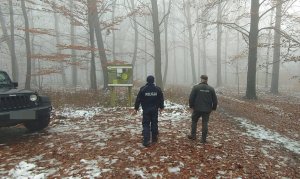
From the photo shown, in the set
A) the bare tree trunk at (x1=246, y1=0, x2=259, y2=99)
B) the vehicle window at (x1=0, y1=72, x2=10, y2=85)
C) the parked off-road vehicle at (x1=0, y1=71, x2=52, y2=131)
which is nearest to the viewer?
the parked off-road vehicle at (x1=0, y1=71, x2=52, y2=131)

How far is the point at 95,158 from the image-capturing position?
715 centimetres

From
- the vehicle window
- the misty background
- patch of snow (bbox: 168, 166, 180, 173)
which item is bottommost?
patch of snow (bbox: 168, 166, 180, 173)

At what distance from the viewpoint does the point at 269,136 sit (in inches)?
387

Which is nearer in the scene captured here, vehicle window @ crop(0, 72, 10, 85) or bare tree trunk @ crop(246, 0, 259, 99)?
vehicle window @ crop(0, 72, 10, 85)

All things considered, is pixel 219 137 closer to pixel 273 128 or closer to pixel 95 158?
pixel 273 128

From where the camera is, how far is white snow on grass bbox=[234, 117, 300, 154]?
8866 millimetres

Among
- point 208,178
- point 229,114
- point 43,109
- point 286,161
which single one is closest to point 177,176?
point 208,178

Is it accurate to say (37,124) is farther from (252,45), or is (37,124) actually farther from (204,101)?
(252,45)

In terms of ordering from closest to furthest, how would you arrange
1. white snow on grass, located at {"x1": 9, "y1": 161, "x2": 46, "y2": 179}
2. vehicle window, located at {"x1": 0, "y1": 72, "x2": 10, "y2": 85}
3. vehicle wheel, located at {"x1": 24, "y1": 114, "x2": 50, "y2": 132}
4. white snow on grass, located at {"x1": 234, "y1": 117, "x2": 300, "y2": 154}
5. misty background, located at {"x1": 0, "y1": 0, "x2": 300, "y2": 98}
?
white snow on grass, located at {"x1": 9, "y1": 161, "x2": 46, "y2": 179} < white snow on grass, located at {"x1": 234, "y1": 117, "x2": 300, "y2": 154} < vehicle wheel, located at {"x1": 24, "y1": 114, "x2": 50, "y2": 132} < vehicle window, located at {"x1": 0, "y1": 72, "x2": 10, "y2": 85} < misty background, located at {"x1": 0, "y1": 0, "x2": 300, "y2": 98}

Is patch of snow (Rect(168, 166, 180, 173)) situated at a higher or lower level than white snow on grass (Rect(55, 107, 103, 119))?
lower

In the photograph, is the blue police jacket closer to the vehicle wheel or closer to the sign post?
the vehicle wheel

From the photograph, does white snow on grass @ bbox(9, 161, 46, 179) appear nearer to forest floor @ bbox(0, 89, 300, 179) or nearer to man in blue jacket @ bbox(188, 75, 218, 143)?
forest floor @ bbox(0, 89, 300, 179)

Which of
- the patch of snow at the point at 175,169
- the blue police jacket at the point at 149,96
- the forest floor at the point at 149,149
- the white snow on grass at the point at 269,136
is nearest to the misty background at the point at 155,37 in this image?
the white snow on grass at the point at 269,136

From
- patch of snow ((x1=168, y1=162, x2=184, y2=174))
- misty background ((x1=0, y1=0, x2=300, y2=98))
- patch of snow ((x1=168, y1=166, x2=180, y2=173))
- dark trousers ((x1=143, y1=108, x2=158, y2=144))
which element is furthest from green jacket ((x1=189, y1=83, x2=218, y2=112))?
misty background ((x1=0, y1=0, x2=300, y2=98))
